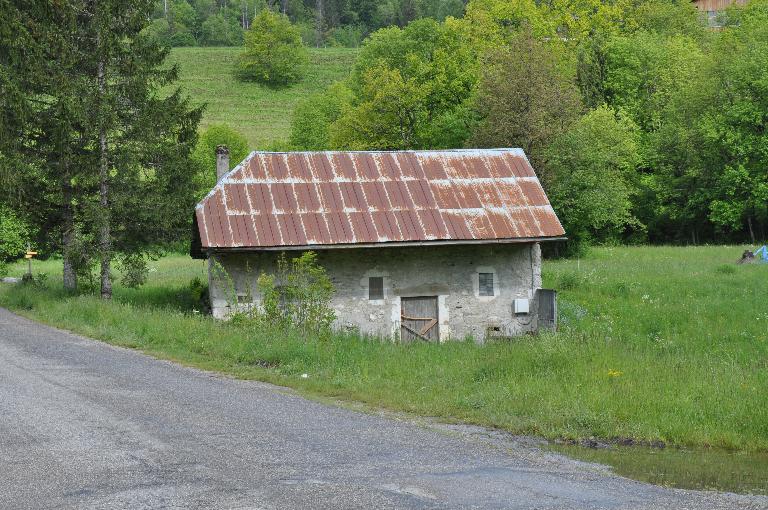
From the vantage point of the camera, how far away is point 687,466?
35.0ft

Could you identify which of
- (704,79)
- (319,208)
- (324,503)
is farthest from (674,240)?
(324,503)

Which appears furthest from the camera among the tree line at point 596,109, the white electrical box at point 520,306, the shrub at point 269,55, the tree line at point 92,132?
the shrub at point 269,55

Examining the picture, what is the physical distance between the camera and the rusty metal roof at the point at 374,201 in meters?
23.2

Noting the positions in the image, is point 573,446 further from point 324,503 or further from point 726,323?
point 726,323

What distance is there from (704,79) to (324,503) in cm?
4918

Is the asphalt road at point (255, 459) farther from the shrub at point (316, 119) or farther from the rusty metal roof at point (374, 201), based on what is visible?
the shrub at point (316, 119)

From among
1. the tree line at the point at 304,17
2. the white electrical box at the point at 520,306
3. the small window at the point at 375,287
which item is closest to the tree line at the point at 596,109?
the white electrical box at the point at 520,306

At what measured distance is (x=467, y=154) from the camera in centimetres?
2697

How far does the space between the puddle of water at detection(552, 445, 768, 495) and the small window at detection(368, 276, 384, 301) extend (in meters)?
12.8

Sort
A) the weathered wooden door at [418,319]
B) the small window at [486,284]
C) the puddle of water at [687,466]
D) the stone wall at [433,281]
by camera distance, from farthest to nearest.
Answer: the small window at [486,284]
the weathered wooden door at [418,319]
the stone wall at [433,281]
the puddle of water at [687,466]

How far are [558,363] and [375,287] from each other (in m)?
9.72

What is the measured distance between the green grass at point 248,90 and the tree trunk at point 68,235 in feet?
161

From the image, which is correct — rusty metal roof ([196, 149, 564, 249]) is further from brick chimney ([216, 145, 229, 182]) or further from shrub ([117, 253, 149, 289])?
shrub ([117, 253, 149, 289])

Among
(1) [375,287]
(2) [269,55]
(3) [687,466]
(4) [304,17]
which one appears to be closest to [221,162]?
(1) [375,287]
